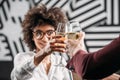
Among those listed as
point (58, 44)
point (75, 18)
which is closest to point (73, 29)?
point (58, 44)

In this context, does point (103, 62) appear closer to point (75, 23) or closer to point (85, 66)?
point (85, 66)

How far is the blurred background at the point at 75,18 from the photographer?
3.56m

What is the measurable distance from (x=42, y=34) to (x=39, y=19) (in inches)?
4.9

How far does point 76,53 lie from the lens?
115 centimetres

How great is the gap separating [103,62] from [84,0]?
2.63m

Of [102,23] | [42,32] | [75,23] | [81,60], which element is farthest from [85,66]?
[102,23]

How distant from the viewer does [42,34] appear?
2.46 metres

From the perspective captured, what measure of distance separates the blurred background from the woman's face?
110cm

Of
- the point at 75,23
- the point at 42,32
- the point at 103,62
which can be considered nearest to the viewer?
the point at 103,62

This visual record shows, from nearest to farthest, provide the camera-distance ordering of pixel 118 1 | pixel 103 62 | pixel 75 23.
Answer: pixel 103 62
pixel 75 23
pixel 118 1

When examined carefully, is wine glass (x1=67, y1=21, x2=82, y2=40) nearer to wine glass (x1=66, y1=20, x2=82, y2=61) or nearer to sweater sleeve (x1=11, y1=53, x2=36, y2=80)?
wine glass (x1=66, y1=20, x2=82, y2=61)

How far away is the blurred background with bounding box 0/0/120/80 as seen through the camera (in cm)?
356

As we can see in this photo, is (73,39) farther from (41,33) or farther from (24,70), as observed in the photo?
(41,33)

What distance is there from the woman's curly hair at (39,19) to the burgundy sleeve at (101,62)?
143 cm
